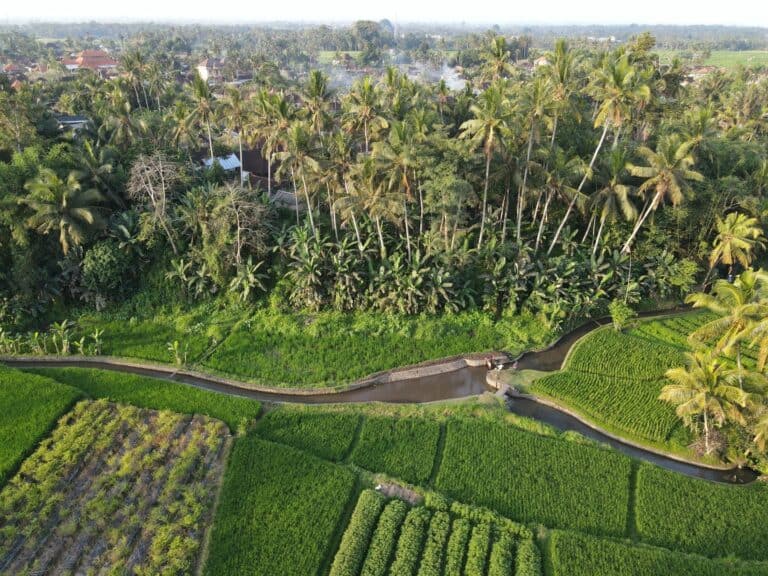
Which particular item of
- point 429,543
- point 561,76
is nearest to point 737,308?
point 429,543

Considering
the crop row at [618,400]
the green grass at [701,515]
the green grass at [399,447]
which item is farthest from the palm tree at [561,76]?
the green grass at [701,515]

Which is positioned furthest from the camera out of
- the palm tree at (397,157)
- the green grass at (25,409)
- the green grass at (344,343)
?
the palm tree at (397,157)

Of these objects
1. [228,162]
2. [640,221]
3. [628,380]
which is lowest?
[628,380]

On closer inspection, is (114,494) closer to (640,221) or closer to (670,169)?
(640,221)

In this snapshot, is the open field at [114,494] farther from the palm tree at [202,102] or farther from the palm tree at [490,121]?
the palm tree at [202,102]

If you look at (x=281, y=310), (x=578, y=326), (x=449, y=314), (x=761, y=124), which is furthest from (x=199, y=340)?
(x=761, y=124)

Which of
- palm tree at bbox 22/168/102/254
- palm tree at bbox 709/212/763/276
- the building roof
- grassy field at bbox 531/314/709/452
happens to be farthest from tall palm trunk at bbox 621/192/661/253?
palm tree at bbox 22/168/102/254
